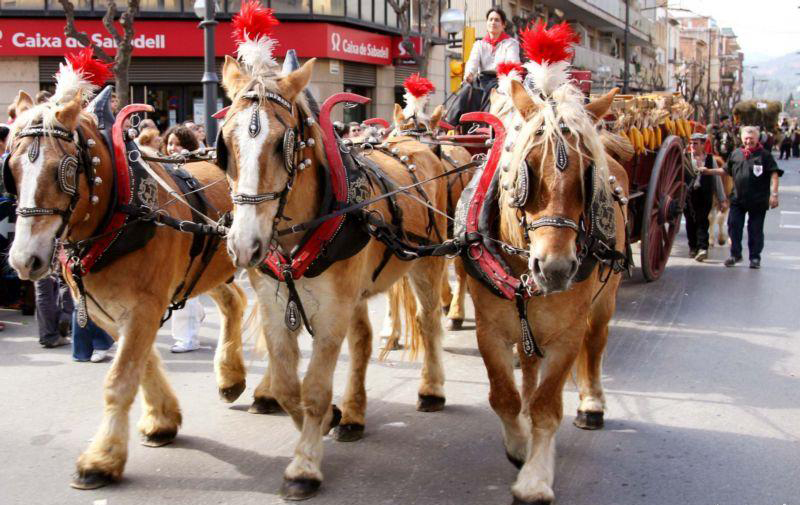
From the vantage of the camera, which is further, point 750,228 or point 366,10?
point 366,10

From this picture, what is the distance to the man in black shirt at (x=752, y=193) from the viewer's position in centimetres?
1175

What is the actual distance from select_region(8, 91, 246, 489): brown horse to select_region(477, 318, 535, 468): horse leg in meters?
1.85

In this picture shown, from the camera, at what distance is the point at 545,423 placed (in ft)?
13.3

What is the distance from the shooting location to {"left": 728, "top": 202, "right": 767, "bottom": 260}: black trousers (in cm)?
1173

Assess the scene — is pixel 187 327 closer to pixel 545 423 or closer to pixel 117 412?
pixel 117 412

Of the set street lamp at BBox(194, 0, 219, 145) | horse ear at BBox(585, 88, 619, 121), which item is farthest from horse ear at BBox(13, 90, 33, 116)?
street lamp at BBox(194, 0, 219, 145)

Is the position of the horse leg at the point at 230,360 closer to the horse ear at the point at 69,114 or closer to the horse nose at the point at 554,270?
the horse ear at the point at 69,114

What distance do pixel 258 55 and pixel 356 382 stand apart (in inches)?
85.0

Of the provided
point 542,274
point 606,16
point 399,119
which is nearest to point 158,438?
point 542,274

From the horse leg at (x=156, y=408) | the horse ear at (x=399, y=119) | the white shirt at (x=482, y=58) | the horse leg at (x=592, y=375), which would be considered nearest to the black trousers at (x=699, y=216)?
the white shirt at (x=482, y=58)

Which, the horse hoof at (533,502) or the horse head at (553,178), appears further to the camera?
the horse hoof at (533,502)

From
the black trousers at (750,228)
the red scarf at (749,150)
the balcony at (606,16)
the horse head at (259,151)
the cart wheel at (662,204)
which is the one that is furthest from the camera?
the balcony at (606,16)

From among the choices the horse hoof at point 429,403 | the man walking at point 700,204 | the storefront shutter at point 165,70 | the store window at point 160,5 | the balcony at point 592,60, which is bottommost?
the horse hoof at point 429,403

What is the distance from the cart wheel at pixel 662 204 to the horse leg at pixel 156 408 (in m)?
5.83
